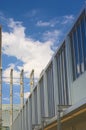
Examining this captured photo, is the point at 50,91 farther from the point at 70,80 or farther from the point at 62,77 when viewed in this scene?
the point at 70,80

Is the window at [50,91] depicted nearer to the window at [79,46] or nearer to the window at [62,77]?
the window at [62,77]

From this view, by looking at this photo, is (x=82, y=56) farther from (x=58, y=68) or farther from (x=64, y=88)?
(x=58, y=68)

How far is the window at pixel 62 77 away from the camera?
2181cm

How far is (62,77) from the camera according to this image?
74.5ft

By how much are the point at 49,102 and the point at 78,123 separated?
14.3 ft

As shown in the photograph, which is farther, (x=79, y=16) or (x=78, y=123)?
(x=78, y=123)

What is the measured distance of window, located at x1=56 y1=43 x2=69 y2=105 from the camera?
859 inches

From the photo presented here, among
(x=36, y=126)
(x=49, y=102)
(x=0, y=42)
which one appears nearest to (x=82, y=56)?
(x=49, y=102)

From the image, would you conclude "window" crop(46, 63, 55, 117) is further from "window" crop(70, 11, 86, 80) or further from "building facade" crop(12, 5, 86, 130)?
"window" crop(70, 11, 86, 80)

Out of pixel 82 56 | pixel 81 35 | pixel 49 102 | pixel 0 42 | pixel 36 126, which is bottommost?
pixel 36 126

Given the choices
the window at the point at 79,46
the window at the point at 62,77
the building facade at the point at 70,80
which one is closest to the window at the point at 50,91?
the building facade at the point at 70,80

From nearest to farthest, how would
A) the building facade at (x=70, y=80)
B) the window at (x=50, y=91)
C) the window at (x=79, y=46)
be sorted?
the building facade at (x=70, y=80)
the window at (x=79, y=46)
the window at (x=50, y=91)

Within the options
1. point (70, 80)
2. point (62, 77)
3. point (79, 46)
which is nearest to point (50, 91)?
point (62, 77)

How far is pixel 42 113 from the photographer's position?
105 ft
